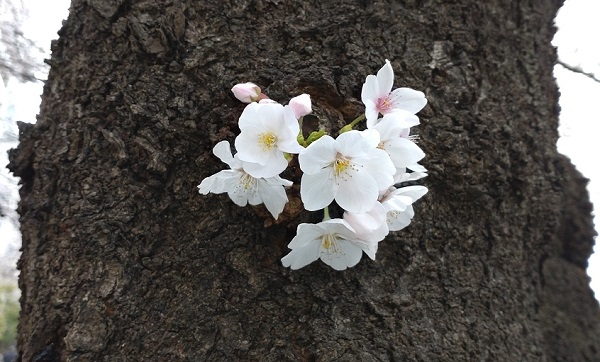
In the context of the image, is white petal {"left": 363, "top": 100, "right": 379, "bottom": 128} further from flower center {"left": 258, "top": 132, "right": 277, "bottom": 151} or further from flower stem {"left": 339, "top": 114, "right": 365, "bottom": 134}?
flower center {"left": 258, "top": 132, "right": 277, "bottom": 151}

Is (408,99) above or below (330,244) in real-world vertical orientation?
above

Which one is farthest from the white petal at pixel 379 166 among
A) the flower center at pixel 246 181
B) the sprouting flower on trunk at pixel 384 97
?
the flower center at pixel 246 181

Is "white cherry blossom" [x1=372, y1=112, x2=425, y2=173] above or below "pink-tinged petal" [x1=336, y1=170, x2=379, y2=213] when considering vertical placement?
above

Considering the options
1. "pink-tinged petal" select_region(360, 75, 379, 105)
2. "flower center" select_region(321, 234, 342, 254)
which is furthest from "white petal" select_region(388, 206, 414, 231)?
"pink-tinged petal" select_region(360, 75, 379, 105)

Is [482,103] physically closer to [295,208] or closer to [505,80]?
[505,80]

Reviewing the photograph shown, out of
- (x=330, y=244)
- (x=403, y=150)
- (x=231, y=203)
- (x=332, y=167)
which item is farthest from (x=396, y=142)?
(x=231, y=203)

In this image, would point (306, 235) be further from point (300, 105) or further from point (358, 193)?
point (300, 105)

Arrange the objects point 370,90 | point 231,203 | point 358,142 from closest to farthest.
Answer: point 358,142 < point 370,90 < point 231,203

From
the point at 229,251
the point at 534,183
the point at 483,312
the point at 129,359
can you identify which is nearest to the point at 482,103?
the point at 534,183
